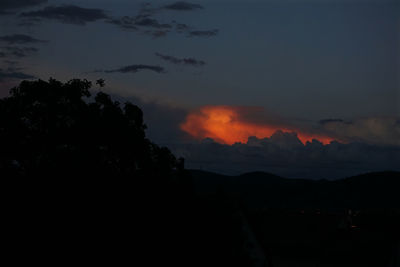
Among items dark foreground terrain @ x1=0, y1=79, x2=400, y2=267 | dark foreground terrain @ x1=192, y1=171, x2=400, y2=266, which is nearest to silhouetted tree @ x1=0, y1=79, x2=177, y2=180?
dark foreground terrain @ x1=0, y1=79, x2=400, y2=267

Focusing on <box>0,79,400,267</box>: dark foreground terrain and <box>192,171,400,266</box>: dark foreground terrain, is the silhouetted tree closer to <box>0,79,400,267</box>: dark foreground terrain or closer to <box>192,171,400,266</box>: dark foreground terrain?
<box>0,79,400,267</box>: dark foreground terrain

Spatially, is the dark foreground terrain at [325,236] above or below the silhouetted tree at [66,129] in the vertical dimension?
below

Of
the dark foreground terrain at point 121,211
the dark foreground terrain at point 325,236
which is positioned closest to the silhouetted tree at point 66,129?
the dark foreground terrain at point 121,211

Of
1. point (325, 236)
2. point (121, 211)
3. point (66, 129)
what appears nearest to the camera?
point (121, 211)

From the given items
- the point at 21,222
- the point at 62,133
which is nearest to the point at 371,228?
the point at 62,133

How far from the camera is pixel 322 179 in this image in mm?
162125

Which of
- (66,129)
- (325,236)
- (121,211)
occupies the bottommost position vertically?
(325,236)

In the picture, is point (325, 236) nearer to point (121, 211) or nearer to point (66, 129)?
point (66, 129)

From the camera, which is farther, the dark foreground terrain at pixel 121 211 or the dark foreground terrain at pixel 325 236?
the dark foreground terrain at pixel 325 236

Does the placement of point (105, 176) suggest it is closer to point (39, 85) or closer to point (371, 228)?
point (39, 85)

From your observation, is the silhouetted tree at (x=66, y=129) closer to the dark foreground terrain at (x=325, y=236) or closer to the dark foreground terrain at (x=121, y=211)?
the dark foreground terrain at (x=121, y=211)

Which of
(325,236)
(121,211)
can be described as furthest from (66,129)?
(325,236)

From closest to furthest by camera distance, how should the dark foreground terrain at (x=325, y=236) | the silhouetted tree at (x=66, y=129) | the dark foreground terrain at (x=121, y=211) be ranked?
the dark foreground terrain at (x=121, y=211) → the silhouetted tree at (x=66, y=129) → the dark foreground terrain at (x=325, y=236)

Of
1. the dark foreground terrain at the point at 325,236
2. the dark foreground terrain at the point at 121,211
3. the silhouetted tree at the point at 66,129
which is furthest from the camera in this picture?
the dark foreground terrain at the point at 325,236
